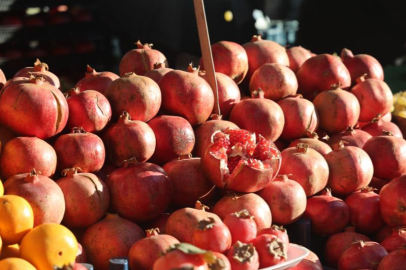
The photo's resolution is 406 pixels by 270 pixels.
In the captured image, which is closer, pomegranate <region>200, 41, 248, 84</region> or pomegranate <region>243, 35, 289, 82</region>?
pomegranate <region>200, 41, 248, 84</region>

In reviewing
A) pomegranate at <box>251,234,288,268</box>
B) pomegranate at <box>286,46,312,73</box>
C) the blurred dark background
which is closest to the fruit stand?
pomegranate at <box>251,234,288,268</box>

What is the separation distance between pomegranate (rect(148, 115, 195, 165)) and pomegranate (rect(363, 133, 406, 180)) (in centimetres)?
98

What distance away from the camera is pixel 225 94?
9.38 feet

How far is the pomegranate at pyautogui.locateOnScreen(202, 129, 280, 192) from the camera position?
221 centimetres

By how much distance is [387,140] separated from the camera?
283 cm

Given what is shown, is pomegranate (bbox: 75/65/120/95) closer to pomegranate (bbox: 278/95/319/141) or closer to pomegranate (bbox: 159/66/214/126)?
pomegranate (bbox: 159/66/214/126)

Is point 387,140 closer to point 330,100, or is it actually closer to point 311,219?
point 330,100

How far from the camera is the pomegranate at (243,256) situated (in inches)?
62.8

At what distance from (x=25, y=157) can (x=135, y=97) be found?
571 millimetres

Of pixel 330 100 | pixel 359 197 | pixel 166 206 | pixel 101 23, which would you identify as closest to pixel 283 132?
pixel 330 100

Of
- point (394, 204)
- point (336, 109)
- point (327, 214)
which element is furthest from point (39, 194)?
point (336, 109)

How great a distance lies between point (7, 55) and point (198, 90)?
5.51m

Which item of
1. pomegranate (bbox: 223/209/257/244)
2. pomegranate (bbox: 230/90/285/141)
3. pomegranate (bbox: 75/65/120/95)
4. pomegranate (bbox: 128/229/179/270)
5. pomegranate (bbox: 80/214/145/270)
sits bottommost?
pomegranate (bbox: 80/214/145/270)

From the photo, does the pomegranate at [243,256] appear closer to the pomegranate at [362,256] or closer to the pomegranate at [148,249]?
the pomegranate at [148,249]
